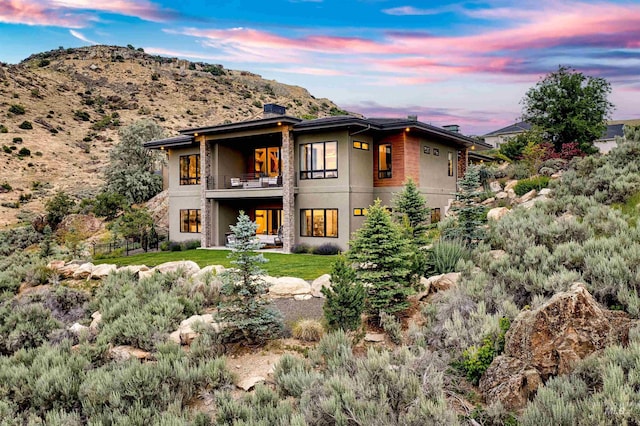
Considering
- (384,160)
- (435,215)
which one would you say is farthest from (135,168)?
(435,215)

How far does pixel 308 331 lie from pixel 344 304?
0.87m

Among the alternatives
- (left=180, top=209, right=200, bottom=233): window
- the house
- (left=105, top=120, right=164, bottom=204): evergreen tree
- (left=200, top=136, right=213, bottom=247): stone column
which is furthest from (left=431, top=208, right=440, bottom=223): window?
(left=105, top=120, right=164, bottom=204): evergreen tree

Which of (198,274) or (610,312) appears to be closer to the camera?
(610,312)

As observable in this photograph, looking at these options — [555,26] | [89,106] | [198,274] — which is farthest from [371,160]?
[89,106]

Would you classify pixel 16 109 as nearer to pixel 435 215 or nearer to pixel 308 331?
pixel 435 215

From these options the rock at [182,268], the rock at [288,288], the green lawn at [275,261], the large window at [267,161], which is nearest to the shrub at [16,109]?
the green lawn at [275,261]

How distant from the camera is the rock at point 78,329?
822 centimetres

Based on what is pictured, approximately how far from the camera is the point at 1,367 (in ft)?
22.5

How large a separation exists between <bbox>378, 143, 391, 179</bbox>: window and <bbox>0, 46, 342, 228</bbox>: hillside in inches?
1143

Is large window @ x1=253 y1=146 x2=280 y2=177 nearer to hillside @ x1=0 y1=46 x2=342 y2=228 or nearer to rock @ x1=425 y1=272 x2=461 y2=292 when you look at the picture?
rock @ x1=425 y1=272 x2=461 y2=292

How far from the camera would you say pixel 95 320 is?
9.16 meters

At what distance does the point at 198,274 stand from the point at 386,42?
2013 centimetres

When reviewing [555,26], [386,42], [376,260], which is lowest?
[376,260]

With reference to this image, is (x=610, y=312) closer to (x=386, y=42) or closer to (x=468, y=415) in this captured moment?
(x=468, y=415)
